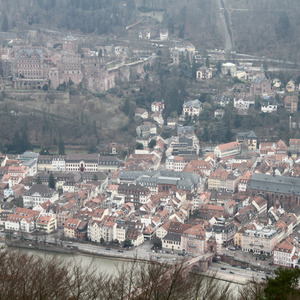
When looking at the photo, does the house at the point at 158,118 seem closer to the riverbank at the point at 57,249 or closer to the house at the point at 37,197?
the house at the point at 37,197

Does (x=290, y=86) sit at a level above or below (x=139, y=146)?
above

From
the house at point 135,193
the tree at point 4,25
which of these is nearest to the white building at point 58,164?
the house at point 135,193

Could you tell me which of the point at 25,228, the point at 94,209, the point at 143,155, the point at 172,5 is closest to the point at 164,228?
the point at 94,209

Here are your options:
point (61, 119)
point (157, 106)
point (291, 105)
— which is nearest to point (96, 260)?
point (61, 119)

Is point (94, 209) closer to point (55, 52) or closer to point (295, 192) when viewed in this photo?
point (295, 192)

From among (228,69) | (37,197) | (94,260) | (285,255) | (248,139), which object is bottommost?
(94,260)

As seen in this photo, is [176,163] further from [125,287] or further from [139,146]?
[125,287]
